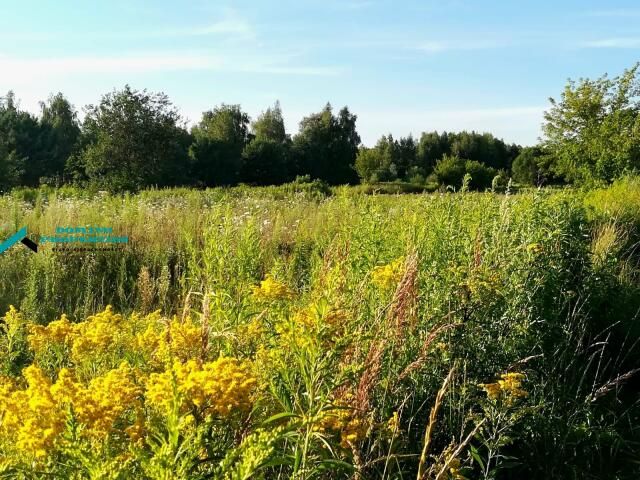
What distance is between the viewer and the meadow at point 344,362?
1.54m

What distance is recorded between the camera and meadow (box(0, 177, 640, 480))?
1.54 metres

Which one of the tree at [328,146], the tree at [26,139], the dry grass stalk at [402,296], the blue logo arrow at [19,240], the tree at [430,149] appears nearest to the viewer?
the dry grass stalk at [402,296]

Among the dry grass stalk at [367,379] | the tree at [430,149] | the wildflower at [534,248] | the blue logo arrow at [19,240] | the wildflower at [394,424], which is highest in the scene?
the tree at [430,149]

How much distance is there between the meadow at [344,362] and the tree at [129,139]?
62.6ft

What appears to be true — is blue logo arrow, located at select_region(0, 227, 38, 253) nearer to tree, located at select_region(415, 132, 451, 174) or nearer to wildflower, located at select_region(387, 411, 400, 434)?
wildflower, located at select_region(387, 411, 400, 434)

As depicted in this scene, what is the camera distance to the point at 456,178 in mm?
39812

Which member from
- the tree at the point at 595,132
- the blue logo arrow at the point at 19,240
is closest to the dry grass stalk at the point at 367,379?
the blue logo arrow at the point at 19,240

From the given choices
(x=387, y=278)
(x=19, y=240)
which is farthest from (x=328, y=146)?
(x=387, y=278)

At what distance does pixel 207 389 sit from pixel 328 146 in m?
51.1

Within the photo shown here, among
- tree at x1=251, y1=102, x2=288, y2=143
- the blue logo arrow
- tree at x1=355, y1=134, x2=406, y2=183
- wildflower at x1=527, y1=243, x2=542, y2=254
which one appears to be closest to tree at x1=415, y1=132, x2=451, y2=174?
tree at x1=355, y1=134, x2=406, y2=183

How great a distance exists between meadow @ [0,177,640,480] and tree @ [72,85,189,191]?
1907 centimetres

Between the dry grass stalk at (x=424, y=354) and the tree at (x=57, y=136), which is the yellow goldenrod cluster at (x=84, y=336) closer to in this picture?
the dry grass stalk at (x=424, y=354)

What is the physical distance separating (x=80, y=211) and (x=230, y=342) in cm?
579

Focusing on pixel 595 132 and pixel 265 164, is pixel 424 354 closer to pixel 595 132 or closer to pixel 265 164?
pixel 595 132
